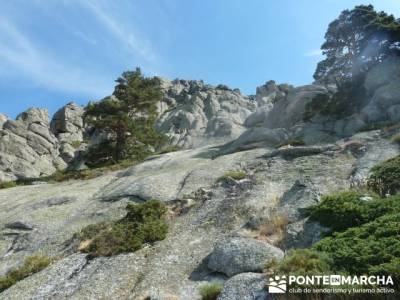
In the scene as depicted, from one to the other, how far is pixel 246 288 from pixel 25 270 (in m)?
10.6

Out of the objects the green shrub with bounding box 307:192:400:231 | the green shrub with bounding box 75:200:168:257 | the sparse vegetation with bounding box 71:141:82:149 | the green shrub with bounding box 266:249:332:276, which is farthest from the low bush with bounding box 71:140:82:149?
the green shrub with bounding box 266:249:332:276

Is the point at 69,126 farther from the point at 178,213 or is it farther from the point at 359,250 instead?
the point at 359,250

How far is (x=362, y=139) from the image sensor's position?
29.6 m

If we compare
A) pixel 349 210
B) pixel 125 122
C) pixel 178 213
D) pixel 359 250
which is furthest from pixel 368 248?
pixel 125 122

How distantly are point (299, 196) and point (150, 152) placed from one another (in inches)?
1445

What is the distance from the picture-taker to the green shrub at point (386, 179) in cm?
1891

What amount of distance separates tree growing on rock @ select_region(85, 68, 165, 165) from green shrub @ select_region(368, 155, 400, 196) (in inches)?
1363

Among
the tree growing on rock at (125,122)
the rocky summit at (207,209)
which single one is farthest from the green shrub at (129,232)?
the tree growing on rock at (125,122)

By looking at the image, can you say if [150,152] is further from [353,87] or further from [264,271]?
[264,271]

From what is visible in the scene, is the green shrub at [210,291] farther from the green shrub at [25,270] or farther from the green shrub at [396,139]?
the green shrub at [396,139]

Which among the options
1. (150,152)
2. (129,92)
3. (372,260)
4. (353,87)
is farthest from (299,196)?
(129,92)

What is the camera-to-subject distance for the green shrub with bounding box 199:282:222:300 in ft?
44.8

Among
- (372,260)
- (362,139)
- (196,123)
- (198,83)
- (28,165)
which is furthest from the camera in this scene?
(198,83)

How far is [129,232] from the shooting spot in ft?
64.7
